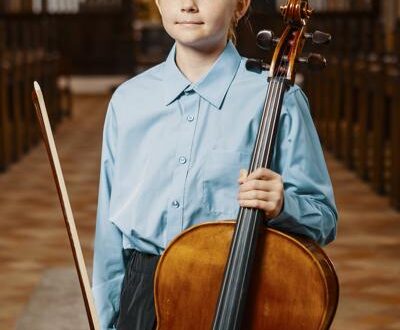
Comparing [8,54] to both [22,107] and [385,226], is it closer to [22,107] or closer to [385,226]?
[22,107]

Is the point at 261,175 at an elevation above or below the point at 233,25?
below

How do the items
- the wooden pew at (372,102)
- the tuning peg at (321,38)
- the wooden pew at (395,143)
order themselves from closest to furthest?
1. the tuning peg at (321,38)
2. the wooden pew at (395,143)
3. the wooden pew at (372,102)

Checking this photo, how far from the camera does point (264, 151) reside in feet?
4.90

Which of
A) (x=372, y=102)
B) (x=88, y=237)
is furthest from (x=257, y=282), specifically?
(x=372, y=102)

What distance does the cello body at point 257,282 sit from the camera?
146 centimetres

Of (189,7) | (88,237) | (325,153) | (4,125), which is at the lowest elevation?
(325,153)

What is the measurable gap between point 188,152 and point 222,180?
0.07 meters

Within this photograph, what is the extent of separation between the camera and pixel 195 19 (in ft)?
5.23

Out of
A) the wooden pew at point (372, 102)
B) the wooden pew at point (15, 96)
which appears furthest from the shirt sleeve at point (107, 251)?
the wooden pew at point (15, 96)

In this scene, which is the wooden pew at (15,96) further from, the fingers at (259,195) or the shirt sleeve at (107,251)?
the fingers at (259,195)

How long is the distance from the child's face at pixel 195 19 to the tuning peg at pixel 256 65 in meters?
0.09

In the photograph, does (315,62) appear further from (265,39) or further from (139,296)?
(139,296)

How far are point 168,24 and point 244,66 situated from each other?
158 millimetres

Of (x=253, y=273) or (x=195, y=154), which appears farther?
(x=195, y=154)
